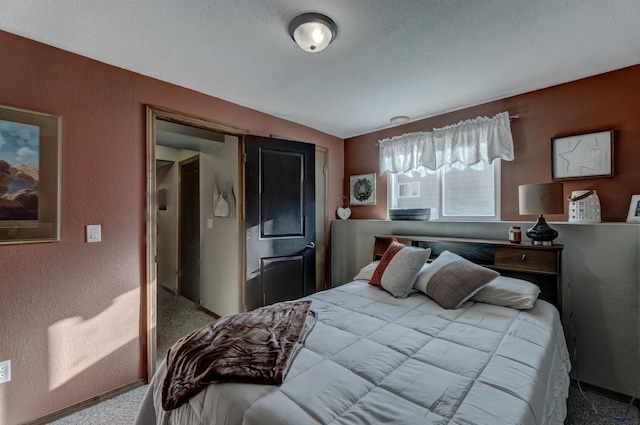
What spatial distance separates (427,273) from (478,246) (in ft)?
2.06

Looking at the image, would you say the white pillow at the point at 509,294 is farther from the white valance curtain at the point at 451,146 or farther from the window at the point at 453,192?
the white valance curtain at the point at 451,146

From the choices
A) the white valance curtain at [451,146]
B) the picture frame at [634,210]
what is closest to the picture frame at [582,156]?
the picture frame at [634,210]

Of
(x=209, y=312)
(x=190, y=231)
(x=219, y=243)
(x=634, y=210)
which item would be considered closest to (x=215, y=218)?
(x=219, y=243)

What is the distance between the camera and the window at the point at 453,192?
9.14 feet

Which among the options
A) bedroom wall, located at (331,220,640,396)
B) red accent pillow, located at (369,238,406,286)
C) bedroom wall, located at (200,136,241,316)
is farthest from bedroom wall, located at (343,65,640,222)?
bedroom wall, located at (200,136,241,316)

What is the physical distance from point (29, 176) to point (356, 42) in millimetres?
2202

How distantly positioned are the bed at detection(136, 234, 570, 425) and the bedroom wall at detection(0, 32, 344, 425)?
952mm

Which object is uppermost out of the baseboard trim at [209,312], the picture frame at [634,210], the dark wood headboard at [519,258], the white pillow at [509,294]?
the picture frame at [634,210]

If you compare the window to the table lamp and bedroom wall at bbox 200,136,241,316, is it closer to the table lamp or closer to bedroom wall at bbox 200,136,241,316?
the table lamp

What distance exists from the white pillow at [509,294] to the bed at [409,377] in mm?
43

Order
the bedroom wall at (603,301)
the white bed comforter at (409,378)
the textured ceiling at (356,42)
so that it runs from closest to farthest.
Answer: the white bed comforter at (409,378) → the textured ceiling at (356,42) → the bedroom wall at (603,301)

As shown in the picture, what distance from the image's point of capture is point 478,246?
96.3 inches

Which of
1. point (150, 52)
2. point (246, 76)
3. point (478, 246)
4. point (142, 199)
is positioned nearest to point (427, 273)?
point (478, 246)

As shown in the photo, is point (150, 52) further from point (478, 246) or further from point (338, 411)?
point (478, 246)
